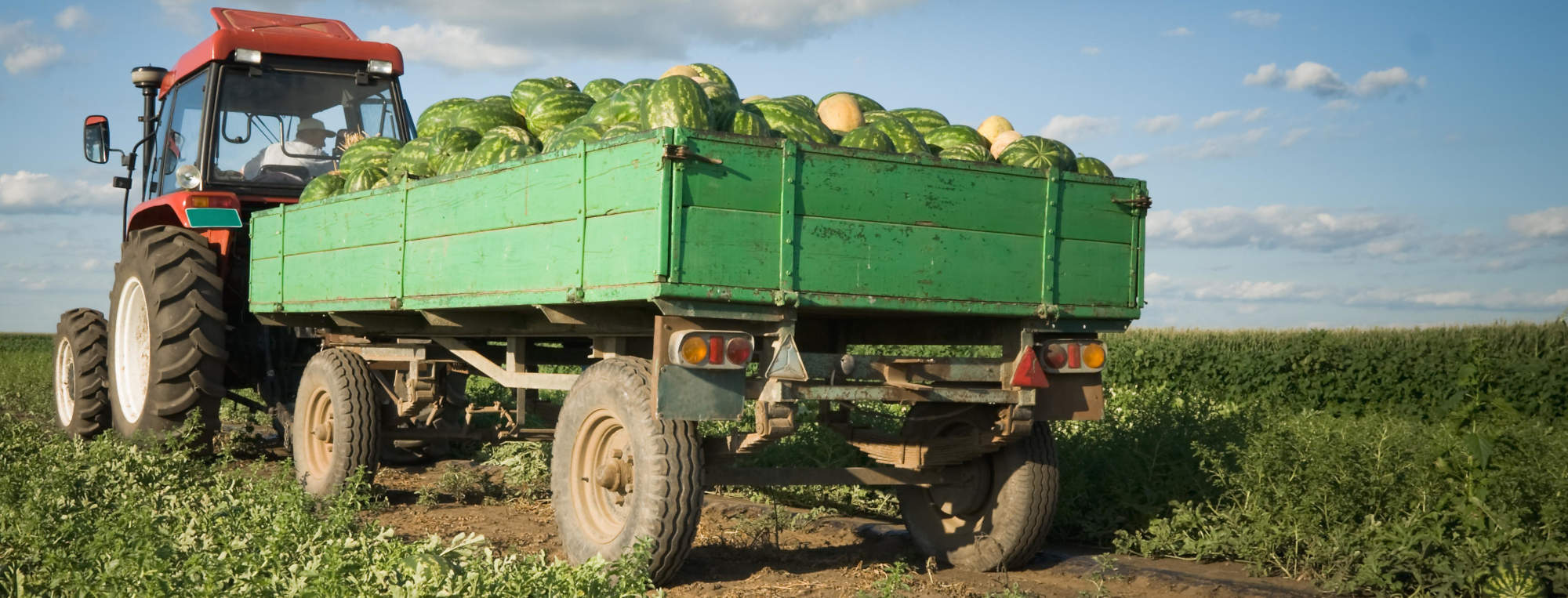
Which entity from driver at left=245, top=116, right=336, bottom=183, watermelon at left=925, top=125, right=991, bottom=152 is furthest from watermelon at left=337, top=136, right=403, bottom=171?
watermelon at left=925, top=125, right=991, bottom=152

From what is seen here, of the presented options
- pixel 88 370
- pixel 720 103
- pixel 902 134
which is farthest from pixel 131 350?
pixel 902 134

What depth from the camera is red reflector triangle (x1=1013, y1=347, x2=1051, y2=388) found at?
5941 millimetres

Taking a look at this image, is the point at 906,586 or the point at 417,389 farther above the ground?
the point at 417,389

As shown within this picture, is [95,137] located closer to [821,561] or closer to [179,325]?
[179,325]

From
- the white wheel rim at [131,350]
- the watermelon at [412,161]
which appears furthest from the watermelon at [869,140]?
the white wheel rim at [131,350]

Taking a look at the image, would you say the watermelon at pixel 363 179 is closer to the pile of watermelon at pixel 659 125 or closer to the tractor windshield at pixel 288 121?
the pile of watermelon at pixel 659 125

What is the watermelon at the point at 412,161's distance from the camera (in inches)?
320

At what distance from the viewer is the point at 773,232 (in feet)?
17.4

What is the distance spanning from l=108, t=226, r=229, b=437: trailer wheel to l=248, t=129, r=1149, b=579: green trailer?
1.81m

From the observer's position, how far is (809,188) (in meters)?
5.39

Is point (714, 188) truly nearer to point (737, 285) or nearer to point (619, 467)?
point (737, 285)

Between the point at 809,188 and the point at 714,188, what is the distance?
0.44 m

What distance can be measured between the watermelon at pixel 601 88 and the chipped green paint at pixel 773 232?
4.96 feet

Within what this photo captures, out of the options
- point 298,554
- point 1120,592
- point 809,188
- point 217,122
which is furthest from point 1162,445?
point 217,122
